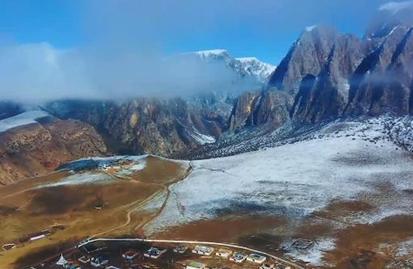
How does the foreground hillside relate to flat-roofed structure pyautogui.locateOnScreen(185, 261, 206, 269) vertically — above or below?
above

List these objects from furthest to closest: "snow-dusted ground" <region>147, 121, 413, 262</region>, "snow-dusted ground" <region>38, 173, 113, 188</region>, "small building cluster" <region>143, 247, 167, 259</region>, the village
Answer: "snow-dusted ground" <region>38, 173, 113, 188</region>
"snow-dusted ground" <region>147, 121, 413, 262</region>
"small building cluster" <region>143, 247, 167, 259</region>
the village

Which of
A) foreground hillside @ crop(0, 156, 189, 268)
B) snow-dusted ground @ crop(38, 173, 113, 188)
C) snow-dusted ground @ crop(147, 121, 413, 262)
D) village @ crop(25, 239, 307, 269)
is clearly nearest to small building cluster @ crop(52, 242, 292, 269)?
Answer: village @ crop(25, 239, 307, 269)

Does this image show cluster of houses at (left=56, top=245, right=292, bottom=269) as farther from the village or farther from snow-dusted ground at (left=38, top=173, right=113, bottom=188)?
snow-dusted ground at (left=38, top=173, right=113, bottom=188)

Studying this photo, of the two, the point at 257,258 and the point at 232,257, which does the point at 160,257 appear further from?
the point at 257,258

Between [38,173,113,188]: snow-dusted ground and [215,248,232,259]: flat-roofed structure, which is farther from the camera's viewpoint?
[38,173,113,188]: snow-dusted ground

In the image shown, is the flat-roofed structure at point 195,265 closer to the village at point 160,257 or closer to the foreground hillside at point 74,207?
the village at point 160,257

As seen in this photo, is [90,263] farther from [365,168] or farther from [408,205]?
[365,168]

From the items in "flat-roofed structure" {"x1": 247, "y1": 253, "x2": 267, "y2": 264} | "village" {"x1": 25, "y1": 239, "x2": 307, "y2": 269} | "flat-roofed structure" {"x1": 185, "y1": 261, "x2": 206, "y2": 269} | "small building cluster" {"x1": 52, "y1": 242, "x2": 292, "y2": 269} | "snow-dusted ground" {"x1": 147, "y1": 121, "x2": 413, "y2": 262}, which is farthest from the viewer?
"snow-dusted ground" {"x1": 147, "y1": 121, "x2": 413, "y2": 262}

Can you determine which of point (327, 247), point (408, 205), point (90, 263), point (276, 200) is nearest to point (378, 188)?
point (408, 205)
